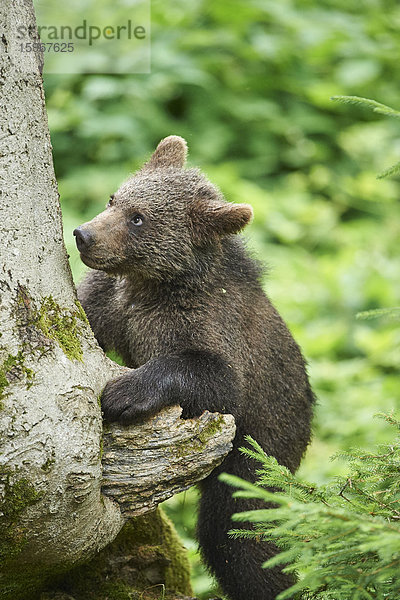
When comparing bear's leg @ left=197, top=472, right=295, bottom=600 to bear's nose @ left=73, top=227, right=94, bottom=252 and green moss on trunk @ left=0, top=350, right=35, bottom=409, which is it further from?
green moss on trunk @ left=0, top=350, right=35, bottom=409

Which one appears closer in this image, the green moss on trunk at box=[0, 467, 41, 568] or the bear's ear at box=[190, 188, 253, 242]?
the green moss on trunk at box=[0, 467, 41, 568]

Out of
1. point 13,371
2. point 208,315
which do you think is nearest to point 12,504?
point 13,371

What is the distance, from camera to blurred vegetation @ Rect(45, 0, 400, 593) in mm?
8844

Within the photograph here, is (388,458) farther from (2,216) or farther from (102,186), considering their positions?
(102,186)

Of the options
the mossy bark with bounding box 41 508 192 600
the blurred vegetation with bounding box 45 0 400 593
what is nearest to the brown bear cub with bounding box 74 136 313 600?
the mossy bark with bounding box 41 508 192 600

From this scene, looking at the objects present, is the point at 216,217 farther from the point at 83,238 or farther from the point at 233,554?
the point at 233,554

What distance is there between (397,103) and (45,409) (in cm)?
1018

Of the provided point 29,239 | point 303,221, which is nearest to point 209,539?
point 29,239

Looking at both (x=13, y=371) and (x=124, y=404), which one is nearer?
(x=13, y=371)

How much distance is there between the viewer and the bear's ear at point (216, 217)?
4000mm

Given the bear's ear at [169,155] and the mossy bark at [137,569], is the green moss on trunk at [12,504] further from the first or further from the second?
the bear's ear at [169,155]

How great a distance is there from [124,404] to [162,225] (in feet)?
4.03

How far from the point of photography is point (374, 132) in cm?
1171

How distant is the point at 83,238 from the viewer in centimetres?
383
